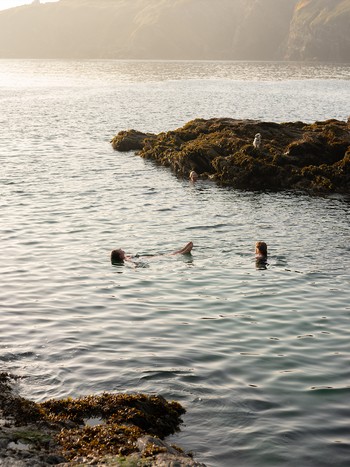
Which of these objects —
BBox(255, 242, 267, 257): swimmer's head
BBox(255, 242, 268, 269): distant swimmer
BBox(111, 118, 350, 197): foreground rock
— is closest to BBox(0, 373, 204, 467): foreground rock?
BBox(255, 242, 268, 269): distant swimmer

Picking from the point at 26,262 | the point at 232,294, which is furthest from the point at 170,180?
the point at 232,294

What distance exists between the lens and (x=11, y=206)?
3409cm

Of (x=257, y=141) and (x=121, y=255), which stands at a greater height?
(x=257, y=141)

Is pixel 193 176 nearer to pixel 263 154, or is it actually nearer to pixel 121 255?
pixel 263 154

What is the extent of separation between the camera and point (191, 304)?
66.1 ft

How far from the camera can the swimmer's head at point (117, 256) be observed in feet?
79.0

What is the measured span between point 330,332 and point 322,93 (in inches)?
3637

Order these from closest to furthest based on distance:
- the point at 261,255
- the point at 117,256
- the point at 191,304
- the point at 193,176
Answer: the point at 191,304, the point at 117,256, the point at 261,255, the point at 193,176

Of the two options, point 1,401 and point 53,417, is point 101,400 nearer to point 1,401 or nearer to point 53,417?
point 53,417

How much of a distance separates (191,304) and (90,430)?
926cm

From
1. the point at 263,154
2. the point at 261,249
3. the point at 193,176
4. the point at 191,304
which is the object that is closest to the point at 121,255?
the point at 191,304

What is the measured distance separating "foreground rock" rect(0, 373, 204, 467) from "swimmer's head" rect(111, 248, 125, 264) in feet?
35.1

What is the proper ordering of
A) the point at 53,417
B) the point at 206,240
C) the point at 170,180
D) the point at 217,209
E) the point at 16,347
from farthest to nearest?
the point at 170,180, the point at 217,209, the point at 206,240, the point at 16,347, the point at 53,417

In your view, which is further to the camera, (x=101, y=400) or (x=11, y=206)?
(x=11, y=206)
